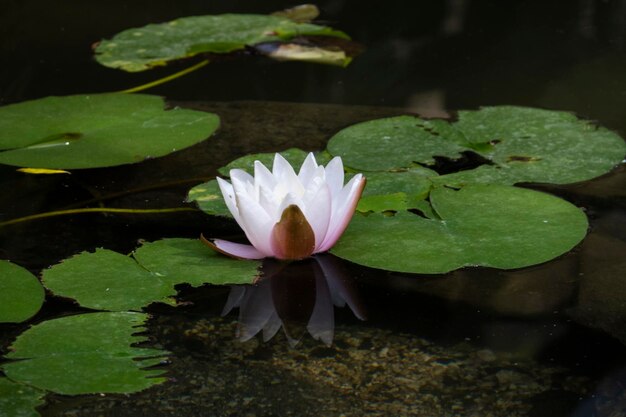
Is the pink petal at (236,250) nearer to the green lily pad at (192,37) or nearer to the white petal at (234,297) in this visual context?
the white petal at (234,297)

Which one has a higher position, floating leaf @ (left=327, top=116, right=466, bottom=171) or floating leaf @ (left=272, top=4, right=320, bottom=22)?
floating leaf @ (left=272, top=4, right=320, bottom=22)

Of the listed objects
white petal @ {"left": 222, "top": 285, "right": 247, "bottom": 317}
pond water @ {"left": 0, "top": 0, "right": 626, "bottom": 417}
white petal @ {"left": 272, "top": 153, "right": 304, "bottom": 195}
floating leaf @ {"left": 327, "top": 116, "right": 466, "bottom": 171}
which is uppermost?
white petal @ {"left": 272, "top": 153, "right": 304, "bottom": 195}

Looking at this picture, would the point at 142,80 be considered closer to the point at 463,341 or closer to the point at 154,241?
the point at 154,241

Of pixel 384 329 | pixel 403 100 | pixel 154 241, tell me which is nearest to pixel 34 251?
pixel 154 241

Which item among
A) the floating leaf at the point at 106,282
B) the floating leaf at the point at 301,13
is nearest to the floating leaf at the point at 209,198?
the floating leaf at the point at 106,282

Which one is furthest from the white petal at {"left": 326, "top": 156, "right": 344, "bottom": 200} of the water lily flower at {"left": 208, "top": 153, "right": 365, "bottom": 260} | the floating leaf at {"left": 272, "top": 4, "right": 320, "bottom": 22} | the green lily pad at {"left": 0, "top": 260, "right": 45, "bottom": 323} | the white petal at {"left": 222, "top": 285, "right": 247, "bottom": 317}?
the floating leaf at {"left": 272, "top": 4, "right": 320, "bottom": 22}

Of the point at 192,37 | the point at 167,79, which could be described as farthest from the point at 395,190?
the point at 192,37

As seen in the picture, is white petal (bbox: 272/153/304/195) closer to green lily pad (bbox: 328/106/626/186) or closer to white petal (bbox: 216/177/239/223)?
white petal (bbox: 216/177/239/223)
